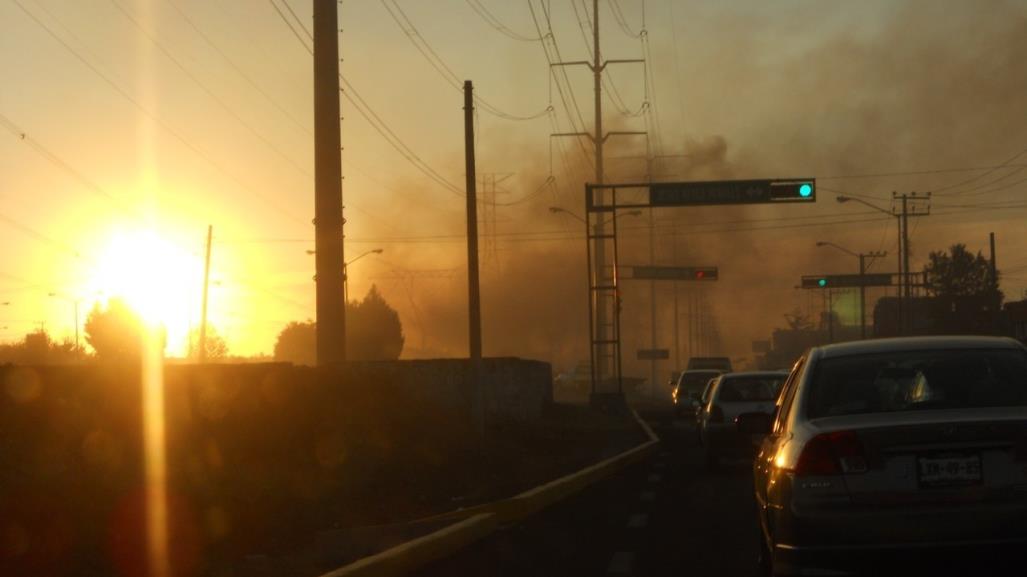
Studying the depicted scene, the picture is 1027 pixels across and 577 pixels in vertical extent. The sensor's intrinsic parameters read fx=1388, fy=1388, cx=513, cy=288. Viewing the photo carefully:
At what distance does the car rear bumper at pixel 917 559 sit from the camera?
23.6ft

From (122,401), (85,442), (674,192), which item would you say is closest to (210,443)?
(122,401)

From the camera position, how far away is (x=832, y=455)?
7570 mm

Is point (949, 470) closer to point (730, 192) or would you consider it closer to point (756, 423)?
point (756, 423)

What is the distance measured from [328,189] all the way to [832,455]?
91.7 ft

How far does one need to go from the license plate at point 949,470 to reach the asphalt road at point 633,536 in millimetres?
3660

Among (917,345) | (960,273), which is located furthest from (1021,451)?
(960,273)

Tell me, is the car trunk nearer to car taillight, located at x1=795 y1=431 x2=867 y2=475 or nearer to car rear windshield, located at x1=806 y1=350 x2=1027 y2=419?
car taillight, located at x1=795 y1=431 x2=867 y2=475

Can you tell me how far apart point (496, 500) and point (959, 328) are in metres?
115

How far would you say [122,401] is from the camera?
1822 centimetres

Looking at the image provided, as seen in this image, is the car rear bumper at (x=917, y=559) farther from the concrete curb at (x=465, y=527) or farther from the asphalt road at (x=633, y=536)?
the concrete curb at (x=465, y=527)

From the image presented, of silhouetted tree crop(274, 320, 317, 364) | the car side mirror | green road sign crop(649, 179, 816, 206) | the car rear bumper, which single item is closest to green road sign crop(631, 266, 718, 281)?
silhouetted tree crop(274, 320, 317, 364)

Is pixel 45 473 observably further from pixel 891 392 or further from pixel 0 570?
pixel 891 392

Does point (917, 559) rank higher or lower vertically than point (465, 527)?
higher

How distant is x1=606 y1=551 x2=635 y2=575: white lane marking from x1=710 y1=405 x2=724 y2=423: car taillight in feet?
34.8
